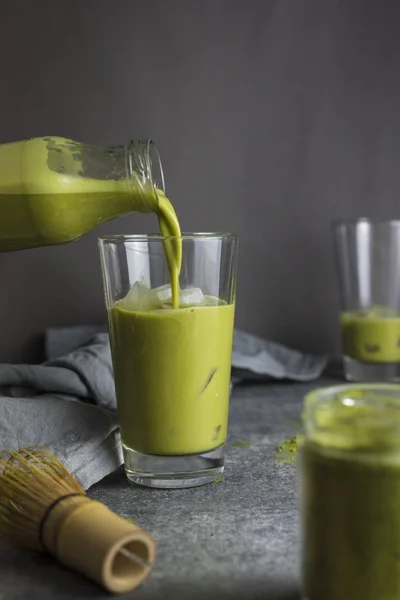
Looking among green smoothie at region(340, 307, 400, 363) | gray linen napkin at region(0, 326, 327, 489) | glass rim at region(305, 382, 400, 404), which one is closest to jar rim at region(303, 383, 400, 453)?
glass rim at region(305, 382, 400, 404)

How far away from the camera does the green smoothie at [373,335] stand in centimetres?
154

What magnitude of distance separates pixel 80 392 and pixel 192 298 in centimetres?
34

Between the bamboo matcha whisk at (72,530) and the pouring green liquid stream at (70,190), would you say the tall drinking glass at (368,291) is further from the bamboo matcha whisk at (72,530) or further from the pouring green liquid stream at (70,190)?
→ the bamboo matcha whisk at (72,530)

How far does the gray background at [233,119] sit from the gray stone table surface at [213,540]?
61 cm

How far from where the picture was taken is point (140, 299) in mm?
988

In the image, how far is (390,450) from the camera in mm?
633

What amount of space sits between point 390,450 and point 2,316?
44.8 inches

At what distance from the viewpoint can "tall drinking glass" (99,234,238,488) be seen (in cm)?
98

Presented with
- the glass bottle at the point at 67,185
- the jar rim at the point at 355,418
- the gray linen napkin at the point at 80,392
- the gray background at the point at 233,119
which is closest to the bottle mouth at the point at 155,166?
the glass bottle at the point at 67,185

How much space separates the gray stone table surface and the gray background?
1.99 ft

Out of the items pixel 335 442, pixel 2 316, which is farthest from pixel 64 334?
pixel 335 442

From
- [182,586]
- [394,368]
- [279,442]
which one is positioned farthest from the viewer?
[394,368]

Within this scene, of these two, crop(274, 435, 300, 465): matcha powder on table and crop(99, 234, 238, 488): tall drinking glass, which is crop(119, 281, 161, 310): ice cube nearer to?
crop(99, 234, 238, 488): tall drinking glass

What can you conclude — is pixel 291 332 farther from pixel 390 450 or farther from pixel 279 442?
pixel 390 450
